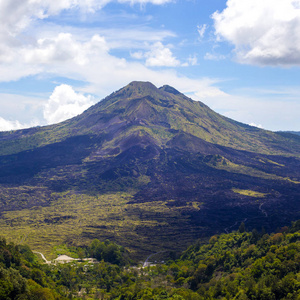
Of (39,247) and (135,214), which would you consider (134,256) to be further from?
(135,214)

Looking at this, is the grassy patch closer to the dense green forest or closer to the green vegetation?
the green vegetation

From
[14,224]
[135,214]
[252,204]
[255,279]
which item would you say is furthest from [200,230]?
[14,224]

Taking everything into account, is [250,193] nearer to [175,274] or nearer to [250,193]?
[250,193]

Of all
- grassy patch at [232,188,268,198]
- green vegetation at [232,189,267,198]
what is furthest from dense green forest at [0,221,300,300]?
grassy patch at [232,188,268,198]

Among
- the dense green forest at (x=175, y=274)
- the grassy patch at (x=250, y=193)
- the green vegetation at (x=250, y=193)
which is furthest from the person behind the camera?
the grassy patch at (x=250, y=193)

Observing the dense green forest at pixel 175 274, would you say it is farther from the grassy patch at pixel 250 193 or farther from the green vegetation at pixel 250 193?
the grassy patch at pixel 250 193

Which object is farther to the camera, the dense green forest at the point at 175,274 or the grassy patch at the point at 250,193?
the grassy patch at the point at 250,193

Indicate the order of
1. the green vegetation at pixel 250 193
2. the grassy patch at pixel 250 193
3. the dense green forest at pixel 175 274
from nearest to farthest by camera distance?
1. the dense green forest at pixel 175 274
2. the green vegetation at pixel 250 193
3. the grassy patch at pixel 250 193

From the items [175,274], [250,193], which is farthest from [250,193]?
[175,274]

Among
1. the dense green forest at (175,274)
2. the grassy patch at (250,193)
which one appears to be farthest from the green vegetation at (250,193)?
the dense green forest at (175,274)
